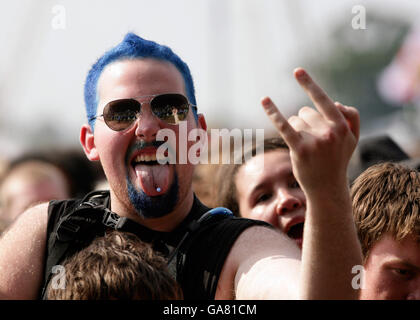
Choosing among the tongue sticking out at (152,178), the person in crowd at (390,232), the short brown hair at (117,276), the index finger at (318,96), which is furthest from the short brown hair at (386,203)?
the index finger at (318,96)

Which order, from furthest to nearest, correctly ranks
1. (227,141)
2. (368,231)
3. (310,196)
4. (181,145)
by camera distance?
(227,141)
(368,231)
(181,145)
(310,196)

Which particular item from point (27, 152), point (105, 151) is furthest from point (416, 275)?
point (27, 152)

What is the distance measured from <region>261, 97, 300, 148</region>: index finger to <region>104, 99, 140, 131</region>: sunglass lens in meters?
0.86

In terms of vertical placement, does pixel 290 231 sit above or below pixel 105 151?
below

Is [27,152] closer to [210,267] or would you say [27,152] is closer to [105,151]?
[105,151]

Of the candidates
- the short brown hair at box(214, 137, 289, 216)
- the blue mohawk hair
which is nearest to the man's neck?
the blue mohawk hair

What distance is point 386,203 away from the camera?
2.92m

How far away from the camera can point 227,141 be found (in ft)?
16.7

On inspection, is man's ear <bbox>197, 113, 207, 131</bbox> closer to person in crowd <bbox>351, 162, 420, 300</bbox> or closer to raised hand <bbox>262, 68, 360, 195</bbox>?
person in crowd <bbox>351, 162, 420, 300</bbox>

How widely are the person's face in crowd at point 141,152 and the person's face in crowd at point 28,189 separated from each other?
1.79 meters

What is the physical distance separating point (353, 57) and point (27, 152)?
52.2m

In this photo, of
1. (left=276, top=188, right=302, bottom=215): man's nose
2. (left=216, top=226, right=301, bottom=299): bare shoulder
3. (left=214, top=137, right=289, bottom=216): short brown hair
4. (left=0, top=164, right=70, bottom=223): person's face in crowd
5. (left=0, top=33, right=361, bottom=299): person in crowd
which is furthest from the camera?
(left=0, top=164, right=70, bottom=223): person's face in crowd

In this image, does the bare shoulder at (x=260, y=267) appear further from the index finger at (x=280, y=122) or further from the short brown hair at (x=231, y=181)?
the short brown hair at (x=231, y=181)

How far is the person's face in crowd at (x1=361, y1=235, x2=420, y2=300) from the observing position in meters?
2.73
